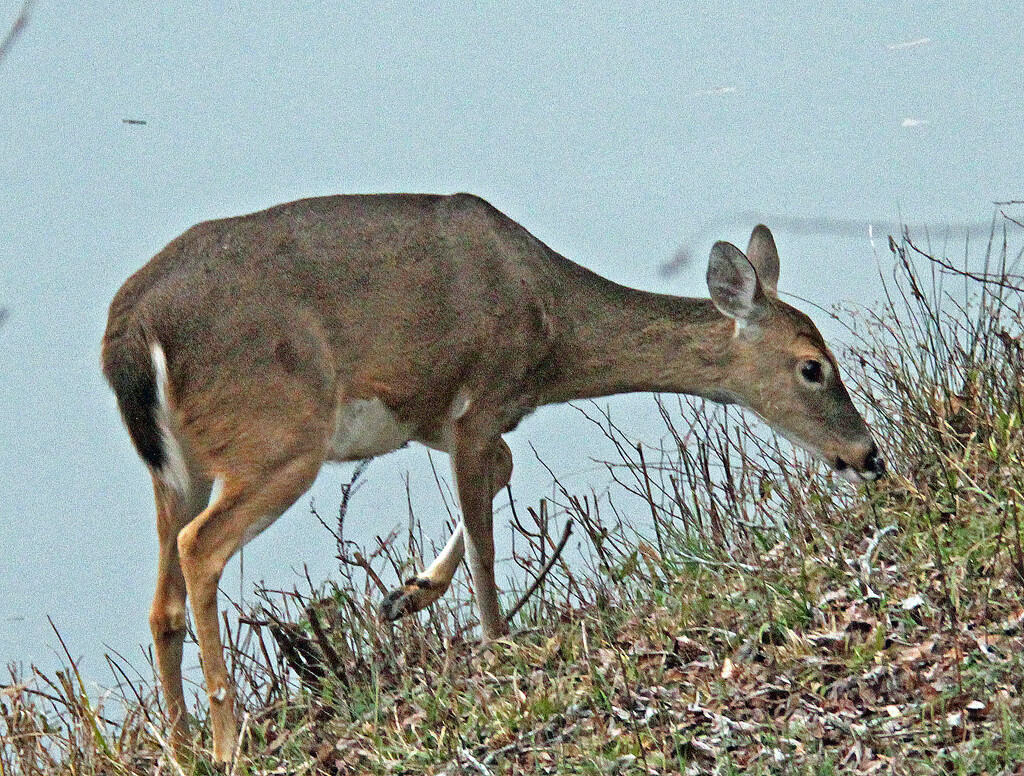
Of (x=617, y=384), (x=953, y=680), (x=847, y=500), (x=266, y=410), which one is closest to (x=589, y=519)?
(x=617, y=384)

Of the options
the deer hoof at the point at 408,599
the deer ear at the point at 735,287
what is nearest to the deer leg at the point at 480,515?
the deer hoof at the point at 408,599

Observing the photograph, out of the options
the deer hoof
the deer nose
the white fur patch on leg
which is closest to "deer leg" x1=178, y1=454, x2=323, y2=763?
the white fur patch on leg

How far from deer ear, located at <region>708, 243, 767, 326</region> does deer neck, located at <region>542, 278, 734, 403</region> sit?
3.5 inches

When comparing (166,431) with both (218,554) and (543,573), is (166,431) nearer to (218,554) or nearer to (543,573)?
(218,554)

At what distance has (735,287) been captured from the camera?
267 inches

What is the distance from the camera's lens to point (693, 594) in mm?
6199

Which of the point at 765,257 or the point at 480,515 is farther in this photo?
the point at 765,257

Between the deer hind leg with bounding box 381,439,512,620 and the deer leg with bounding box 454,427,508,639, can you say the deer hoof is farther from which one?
the deer leg with bounding box 454,427,508,639

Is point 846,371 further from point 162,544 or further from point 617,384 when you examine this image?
point 162,544

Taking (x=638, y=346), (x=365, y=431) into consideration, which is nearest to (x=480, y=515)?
(x=365, y=431)

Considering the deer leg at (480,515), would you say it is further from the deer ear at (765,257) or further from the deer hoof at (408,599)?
the deer ear at (765,257)

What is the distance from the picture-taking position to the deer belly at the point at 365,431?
610 centimetres

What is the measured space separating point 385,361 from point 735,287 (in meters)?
1.63

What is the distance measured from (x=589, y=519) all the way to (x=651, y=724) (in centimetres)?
179
